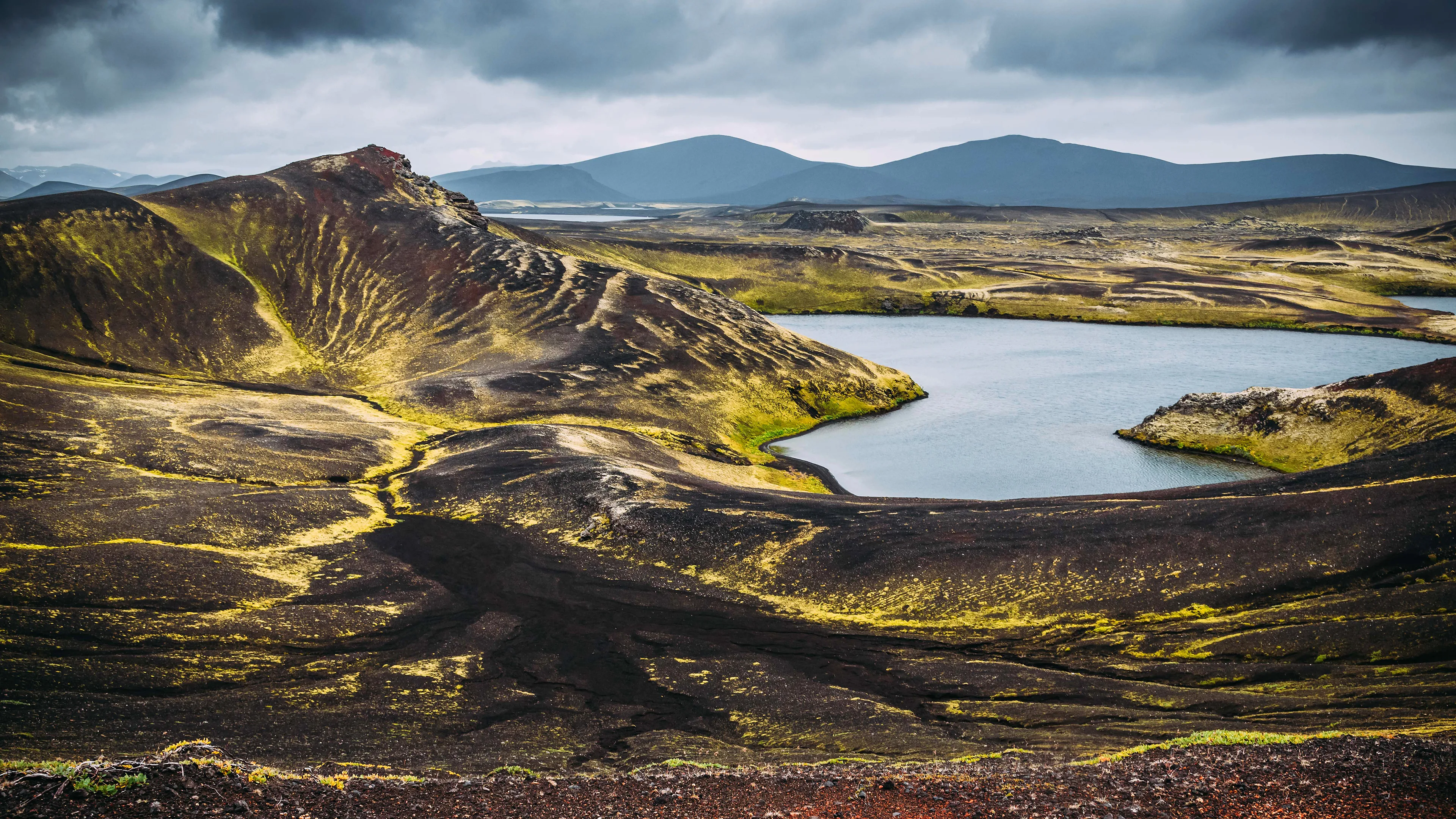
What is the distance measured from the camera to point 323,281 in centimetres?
12431

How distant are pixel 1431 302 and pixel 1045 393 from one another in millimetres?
148003

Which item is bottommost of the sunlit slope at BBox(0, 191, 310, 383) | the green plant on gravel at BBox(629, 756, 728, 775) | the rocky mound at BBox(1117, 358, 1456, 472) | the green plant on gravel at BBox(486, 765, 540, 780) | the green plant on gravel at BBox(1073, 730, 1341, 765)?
the green plant on gravel at BBox(629, 756, 728, 775)

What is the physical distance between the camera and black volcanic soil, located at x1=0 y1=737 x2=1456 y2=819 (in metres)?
17.8

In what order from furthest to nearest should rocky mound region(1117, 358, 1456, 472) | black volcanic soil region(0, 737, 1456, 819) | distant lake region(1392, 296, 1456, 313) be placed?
distant lake region(1392, 296, 1456, 313) < rocky mound region(1117, 358, 1456, 472) < black volcanic soil region(0, 737, 1456, 819)

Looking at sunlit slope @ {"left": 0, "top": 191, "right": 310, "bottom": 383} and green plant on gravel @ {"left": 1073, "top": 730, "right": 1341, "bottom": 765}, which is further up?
sunlit slope @ {"left": 0, "top": 191, "right": 310, "bottom": 383}

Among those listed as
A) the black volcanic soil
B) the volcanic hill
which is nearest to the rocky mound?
the volcanic hill

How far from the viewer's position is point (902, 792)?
21594mm

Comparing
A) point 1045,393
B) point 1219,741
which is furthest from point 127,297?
point 1219,741

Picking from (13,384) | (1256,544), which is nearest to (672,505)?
(1256,544)

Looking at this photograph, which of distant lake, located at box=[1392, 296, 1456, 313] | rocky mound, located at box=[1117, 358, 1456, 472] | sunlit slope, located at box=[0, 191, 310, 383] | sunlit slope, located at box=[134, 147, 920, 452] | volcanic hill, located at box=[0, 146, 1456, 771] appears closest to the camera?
volcanic hill, located at box=[0, 146, 1456, 771]

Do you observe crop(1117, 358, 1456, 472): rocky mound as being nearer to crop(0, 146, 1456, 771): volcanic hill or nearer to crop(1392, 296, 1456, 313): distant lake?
crop(0, 146, 1456, 771): volcanic hill

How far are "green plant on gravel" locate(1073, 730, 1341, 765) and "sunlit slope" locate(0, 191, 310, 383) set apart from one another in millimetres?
101825

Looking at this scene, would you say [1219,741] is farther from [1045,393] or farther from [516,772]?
[1045,393]

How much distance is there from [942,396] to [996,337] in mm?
52841
